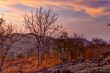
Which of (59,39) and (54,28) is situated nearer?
(54,28)

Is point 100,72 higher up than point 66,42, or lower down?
lower down

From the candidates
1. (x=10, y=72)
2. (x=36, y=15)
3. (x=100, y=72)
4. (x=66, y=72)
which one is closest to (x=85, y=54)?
(x=36, y=15)

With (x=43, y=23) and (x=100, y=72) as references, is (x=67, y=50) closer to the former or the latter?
(x=43, y=23)

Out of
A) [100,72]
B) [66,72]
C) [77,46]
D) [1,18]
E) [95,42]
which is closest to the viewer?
[100,72]

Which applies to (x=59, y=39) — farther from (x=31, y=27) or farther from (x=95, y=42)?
(x=95, y=42)

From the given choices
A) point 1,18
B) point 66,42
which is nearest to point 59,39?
point 66,42

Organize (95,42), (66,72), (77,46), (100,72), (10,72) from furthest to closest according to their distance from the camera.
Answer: (95,42) < (77,46) < (10,72) < (66,72) < (100,72)

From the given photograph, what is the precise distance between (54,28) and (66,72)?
40.1 m

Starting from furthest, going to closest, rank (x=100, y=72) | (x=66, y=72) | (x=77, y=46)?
(x=77, y=46), (x=66, y=72), (x=100, y=72)

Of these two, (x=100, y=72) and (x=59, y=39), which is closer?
(x=100, y=72)

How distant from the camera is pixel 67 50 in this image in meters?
68.6

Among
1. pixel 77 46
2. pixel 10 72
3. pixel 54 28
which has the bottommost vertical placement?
pixel 10 72

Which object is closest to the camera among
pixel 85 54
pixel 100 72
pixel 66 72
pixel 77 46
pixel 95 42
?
pixel 100 72

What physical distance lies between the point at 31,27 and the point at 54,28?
5.82 meters
